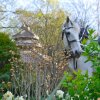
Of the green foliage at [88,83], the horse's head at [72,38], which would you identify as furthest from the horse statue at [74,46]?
the green foliage at [88,83]

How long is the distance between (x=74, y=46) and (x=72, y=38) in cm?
20

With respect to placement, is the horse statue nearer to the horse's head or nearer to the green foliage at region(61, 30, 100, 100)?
the horse's head

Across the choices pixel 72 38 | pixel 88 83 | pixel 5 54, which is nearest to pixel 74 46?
pixel 72 38

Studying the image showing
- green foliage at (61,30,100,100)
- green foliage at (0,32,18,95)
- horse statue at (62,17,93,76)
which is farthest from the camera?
green foliage at (0,32,18,95)

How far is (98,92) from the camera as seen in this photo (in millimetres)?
2090

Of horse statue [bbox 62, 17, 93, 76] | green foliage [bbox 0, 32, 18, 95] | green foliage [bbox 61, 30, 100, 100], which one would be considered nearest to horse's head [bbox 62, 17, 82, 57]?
horse statue [bbox 62, 17, 93, 76]

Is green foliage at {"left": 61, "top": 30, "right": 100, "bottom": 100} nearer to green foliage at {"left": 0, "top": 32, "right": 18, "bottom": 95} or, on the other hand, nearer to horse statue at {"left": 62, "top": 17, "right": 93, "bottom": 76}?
horse statue at {"left": 62, "top": 17, "right": 93, "bottom": 76}

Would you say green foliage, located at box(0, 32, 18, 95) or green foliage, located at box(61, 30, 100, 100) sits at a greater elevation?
green foliage, located at box(0, 32, 18, 95)

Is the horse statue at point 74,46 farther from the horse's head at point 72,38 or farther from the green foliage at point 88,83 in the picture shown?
the green foliage at point 88,83

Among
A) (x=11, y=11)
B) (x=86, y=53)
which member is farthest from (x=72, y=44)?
(x=11, y=11)

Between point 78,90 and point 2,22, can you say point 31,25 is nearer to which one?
point 2,22

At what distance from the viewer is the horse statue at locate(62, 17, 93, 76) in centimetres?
531

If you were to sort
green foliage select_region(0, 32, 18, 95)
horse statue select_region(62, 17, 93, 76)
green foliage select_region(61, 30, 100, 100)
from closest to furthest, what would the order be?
1. green foliage select_region(61, 30, 100, 100)
2. horse statue select_region(62, 17, 93, 76)
3. green foliage select_region(0, 32, 18, 95)

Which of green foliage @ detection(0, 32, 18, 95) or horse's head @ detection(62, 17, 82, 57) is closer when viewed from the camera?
horse's head @ detection(62, 17, 82, 57)
